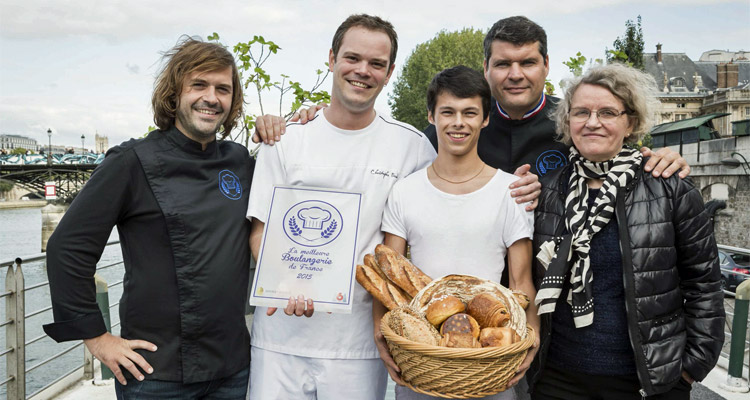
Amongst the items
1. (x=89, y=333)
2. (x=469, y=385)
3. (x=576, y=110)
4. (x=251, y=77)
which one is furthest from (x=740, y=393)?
(x=251, y=77)

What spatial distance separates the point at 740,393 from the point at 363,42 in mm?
4553

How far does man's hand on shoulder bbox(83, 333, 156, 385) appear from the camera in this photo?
7.00 feet

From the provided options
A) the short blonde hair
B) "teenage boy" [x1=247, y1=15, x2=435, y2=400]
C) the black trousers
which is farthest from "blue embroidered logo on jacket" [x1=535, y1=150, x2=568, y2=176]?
the black trousers

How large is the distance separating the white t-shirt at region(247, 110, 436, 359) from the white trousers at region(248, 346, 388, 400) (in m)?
0.04

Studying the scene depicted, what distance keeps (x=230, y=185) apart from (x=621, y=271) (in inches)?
68.5

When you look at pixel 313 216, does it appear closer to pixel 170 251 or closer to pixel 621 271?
Result: pixel 170 251

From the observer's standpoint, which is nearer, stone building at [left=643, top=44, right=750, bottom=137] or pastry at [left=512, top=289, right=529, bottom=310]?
pastry at [left=512, top=289, right=529, bottom=310]

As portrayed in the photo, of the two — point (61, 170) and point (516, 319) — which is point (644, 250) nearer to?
point (516, 319)

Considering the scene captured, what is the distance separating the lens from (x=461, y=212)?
2289 mm

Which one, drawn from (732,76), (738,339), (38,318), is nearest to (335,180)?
(738,339)

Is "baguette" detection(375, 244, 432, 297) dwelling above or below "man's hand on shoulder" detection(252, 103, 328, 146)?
below

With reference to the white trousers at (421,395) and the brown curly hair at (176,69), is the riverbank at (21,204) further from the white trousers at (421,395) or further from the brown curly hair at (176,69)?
the white trousers at (421,395)

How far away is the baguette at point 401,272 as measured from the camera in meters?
2.13

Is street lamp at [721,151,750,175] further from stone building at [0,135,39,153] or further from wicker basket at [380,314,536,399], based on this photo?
stone building at [0,135,39,153]
